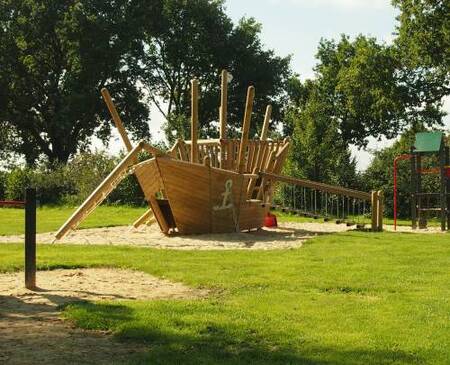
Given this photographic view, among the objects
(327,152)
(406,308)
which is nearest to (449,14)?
(327,152)

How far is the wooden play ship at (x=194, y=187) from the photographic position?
14.5 m

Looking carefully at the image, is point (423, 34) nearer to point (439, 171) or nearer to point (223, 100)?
point (439, 171)

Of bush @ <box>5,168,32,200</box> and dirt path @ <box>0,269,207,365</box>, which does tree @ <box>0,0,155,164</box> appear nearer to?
bush @ <box>5,168,32,200</box>

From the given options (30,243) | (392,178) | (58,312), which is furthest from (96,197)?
(392,178)

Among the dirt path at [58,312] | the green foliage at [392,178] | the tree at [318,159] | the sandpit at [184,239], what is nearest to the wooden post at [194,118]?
the sandpit at [184,239]

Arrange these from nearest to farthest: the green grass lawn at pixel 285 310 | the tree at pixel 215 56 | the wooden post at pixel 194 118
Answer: the green grass lawn at pixel 285 310, the wooden post at pixel 194 118, the tree at pixel 215 56

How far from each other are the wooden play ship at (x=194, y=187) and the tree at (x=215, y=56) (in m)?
29.2

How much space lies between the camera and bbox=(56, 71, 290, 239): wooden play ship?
1451 cm

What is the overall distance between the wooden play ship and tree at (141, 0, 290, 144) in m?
29.2

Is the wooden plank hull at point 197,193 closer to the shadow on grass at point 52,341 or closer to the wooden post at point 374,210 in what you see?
the wooden post at point 374,210

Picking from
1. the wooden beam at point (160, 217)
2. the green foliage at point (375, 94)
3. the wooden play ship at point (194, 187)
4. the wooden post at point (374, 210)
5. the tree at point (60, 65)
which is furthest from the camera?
the tree at point (60, 65)

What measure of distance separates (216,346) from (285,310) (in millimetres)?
1473

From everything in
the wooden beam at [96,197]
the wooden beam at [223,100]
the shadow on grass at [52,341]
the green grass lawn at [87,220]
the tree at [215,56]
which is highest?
the tree at [215,56]

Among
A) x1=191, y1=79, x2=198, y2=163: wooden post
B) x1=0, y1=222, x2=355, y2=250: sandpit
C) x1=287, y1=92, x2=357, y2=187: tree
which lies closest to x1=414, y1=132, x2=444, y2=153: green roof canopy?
x1=0, y1=222, x2=355, y2=250: sandpit
